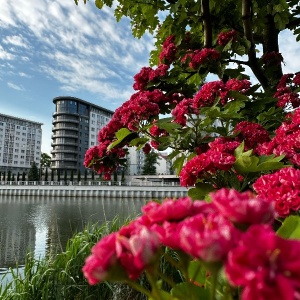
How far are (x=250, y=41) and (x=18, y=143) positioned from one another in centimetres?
9628

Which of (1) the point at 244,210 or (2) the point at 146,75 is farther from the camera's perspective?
(2) the point at 146,75

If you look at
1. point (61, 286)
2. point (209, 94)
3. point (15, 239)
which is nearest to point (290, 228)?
point (209, 94)

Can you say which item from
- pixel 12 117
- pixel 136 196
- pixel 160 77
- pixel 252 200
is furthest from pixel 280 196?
pixel 12 117

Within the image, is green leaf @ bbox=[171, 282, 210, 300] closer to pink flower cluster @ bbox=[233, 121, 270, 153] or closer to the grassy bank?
pink flower cluster @ bbox=[233, 121, 270, 153]

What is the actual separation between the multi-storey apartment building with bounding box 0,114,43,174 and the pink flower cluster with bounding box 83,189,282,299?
94.4m

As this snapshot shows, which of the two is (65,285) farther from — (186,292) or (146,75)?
(186,292)

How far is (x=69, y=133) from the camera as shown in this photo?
3248 inches

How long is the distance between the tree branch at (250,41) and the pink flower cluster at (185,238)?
3.11 m

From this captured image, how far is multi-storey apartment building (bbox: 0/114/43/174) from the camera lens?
88188 millimetres

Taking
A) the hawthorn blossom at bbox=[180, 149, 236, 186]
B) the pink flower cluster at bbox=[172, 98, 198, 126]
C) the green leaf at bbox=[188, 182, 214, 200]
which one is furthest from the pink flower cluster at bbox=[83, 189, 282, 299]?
the pink flower cluster at bbox=[172, 98, 198, 126]

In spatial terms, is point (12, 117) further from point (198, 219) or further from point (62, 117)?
point (198, 219)

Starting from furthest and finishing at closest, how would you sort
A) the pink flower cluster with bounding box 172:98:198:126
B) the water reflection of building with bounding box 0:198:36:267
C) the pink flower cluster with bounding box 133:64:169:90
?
the water reflection of building with bounding box 0:198:36:267
the pink flower cluster with bounding box 133:64:169:90
the pink flower cluster with bounding box 172:98:198:126

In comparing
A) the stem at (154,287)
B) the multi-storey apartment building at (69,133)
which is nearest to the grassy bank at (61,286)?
the stem at (154,287)

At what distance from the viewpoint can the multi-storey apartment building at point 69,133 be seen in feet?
267
